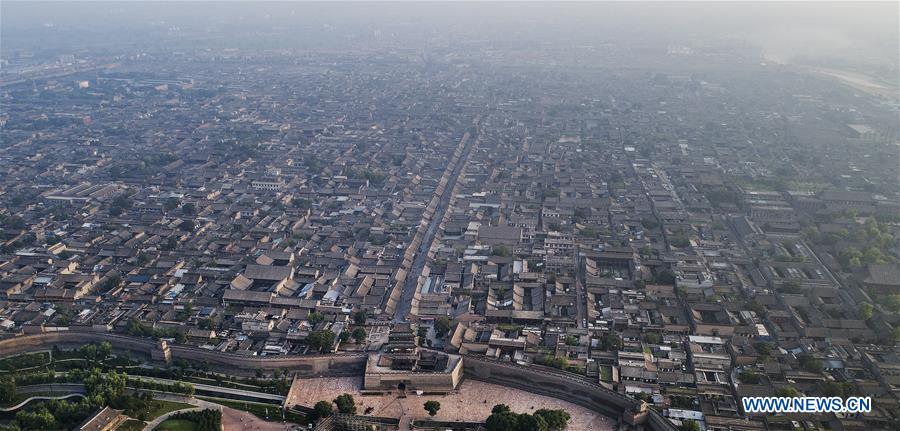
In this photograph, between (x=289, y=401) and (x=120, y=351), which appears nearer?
(x=289, y=401)

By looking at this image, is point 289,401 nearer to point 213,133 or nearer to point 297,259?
point 297,259

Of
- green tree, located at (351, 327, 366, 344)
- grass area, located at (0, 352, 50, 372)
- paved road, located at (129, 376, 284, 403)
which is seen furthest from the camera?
green tree, located at (351, 327, 366, 344)

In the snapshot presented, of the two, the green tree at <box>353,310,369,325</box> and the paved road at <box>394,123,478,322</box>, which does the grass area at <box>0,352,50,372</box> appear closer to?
the green tree at <box>353,310,369,325</box>

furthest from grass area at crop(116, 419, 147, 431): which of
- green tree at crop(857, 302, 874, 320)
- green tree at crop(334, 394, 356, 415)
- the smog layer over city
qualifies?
green tree at crop(857, 302, 874, 320)

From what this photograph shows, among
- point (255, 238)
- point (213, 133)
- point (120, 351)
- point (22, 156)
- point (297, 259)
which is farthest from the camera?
point (213, 133)

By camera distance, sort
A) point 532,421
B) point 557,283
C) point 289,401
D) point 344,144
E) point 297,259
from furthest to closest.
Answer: point 344,144, point 297,259, point 557,283, point 289,401, point 532,421

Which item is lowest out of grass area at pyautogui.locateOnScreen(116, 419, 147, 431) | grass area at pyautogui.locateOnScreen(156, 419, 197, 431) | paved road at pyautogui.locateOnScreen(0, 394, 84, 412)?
grass area at pyautogui.locateOnScreen(156, 419, 197, 431)

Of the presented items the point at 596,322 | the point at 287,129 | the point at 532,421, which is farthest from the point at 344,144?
the point at 532,421
